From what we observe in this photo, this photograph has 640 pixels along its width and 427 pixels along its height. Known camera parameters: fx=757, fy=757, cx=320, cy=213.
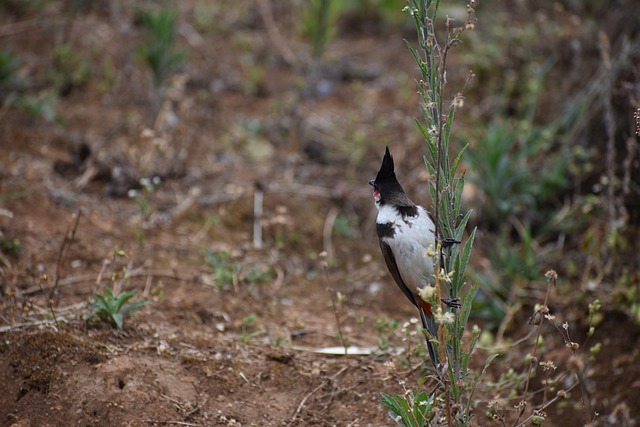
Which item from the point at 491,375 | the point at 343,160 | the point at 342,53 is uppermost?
the point at 342,53

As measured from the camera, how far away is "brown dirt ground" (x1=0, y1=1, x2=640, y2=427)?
3256mm

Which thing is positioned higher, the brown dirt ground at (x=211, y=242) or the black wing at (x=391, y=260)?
the black wing at (x=391, y=260)

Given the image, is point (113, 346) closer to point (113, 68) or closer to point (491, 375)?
point (491, 375)

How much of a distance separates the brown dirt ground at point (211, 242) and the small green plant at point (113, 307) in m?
0.06

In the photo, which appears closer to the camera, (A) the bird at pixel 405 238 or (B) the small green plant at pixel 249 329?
(A) the bird at pixel 405 238

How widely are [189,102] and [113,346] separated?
3276mm

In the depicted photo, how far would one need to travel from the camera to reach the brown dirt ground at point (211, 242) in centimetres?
326

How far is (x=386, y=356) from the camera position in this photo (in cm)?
370

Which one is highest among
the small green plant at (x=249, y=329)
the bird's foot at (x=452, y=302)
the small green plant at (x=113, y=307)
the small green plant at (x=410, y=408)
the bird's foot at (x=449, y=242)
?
the bird's foot at (x=449, y=242)

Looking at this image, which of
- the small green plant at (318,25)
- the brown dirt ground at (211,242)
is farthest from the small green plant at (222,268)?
the small green plant at (318,25)

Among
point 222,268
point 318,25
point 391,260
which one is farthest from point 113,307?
point 318,25

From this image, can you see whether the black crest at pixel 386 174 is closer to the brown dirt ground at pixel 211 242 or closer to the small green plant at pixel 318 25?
the brown dirt ground at pixel 211 242

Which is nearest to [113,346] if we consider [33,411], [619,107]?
[33,411]

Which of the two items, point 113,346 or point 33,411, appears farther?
point 113,346
